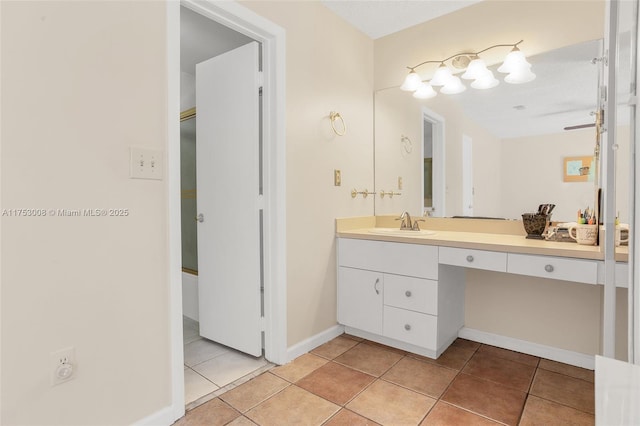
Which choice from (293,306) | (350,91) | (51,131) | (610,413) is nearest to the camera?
(610,413)

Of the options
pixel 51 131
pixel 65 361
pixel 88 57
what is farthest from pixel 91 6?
pixel 65 361

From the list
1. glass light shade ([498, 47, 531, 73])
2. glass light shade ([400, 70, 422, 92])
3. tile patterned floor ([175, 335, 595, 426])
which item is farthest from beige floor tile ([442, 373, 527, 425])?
glass light shade ([400, 70, 422, 92])

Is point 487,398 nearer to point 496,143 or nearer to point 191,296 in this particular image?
point 496,143

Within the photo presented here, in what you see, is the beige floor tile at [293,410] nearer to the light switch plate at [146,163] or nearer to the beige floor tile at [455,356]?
the beige floor tile at [455,356]

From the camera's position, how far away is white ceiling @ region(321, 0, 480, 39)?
2348 millimetres

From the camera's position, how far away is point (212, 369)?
209 centimetres

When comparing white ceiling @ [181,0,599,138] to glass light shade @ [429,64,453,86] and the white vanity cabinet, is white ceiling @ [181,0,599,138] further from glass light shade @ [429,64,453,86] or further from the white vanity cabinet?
the white vanity cabinet

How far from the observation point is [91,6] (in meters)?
1.30

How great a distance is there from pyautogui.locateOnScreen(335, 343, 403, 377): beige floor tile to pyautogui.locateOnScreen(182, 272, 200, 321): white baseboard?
1388mm

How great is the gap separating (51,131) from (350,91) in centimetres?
197

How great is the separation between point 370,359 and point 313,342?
1.32ft

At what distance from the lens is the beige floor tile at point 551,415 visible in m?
1.57

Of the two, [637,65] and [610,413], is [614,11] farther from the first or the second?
[610,413]

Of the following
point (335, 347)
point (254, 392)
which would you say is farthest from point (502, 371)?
point (254, 392)
